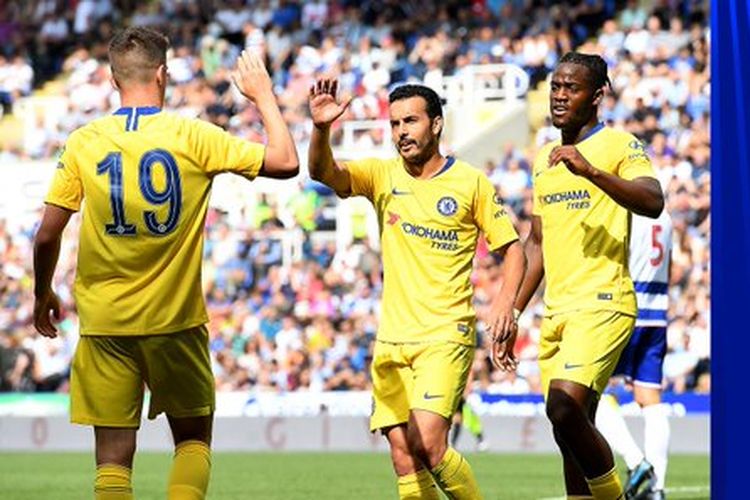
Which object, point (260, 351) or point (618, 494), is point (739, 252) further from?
point (260, 351)

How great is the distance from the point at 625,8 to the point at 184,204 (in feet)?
72.0

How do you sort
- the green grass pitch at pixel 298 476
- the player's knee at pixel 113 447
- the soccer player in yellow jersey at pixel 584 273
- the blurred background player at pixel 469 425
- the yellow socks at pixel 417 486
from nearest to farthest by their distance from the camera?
the player's knee at pixel 113 447 < the yellow socks at pixel 417 486 < the soccer player in yellow jersey at pixel 584 273 < the green grass pitch at pixel 298 476 < the blurred background player at pixel 469 425

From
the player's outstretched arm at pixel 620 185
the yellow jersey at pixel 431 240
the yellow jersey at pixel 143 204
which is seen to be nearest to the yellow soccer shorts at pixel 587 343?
the yellow jersey at pixel 431 240

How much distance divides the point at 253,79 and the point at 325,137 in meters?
0.98

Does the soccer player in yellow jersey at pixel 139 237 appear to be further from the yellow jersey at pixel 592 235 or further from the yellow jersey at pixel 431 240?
the yellow jersey at pixel 592 235

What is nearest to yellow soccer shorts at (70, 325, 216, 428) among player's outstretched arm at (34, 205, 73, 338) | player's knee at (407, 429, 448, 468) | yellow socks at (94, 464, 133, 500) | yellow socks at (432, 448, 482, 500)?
yellow socks at (94, 464, 133, 500)

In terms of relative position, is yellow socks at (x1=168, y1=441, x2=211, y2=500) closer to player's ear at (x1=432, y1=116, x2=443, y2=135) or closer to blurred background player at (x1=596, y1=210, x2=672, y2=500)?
player's ear at (x1=432, y1=116, x2=443, y2=135)

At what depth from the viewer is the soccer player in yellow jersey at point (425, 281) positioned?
9047mm

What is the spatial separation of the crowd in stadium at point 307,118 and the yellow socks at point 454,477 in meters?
13.5

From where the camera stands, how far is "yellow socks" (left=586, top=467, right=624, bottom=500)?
9.53 meters

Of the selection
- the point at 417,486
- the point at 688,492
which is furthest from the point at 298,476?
the point at 417,486

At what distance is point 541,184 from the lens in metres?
9.90

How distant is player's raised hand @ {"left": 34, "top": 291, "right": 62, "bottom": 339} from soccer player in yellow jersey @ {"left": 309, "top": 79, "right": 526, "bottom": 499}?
1479 millimetres

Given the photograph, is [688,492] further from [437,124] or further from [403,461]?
[437,124]
